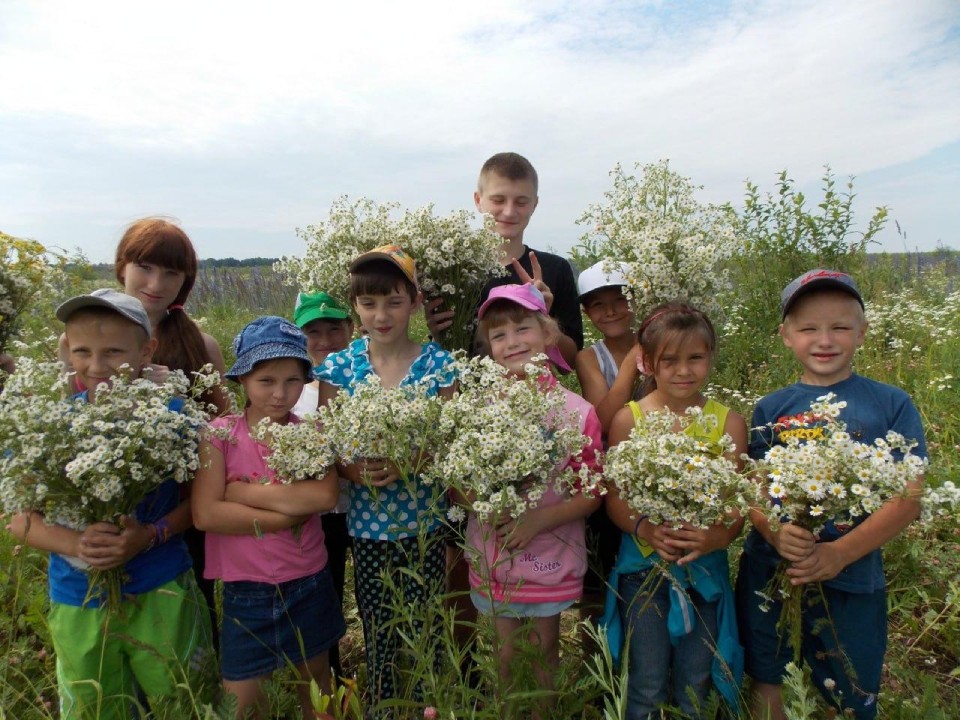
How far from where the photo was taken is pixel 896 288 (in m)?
10.3

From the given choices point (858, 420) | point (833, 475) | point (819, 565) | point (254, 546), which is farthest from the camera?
point (254, 546)

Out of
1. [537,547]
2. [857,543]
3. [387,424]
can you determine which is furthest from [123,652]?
[857,543]

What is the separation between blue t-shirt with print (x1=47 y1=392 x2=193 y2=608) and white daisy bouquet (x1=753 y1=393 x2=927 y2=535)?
8.62 feet

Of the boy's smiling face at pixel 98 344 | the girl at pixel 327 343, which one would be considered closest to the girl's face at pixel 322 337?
the girl at pixel 327 343

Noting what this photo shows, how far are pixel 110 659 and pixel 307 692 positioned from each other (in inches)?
36.2

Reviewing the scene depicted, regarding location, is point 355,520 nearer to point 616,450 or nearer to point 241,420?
point 241,420

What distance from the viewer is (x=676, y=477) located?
7.47 feet

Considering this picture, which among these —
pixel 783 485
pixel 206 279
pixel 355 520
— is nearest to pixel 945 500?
pixel 783 485

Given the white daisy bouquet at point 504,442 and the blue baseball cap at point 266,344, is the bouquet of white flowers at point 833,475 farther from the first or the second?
the blue baseball cap at point 266,344

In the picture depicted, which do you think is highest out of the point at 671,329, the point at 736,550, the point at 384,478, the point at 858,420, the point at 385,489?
the point at 671,329

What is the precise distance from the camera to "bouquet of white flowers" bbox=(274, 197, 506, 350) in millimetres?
3451

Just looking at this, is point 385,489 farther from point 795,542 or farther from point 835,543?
point 835,543

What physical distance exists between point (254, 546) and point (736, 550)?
345cm

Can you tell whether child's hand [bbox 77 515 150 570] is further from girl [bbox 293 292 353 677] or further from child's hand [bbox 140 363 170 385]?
girl [bbox 293 292 353 677]
